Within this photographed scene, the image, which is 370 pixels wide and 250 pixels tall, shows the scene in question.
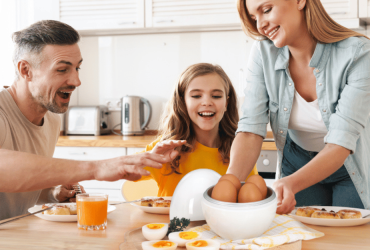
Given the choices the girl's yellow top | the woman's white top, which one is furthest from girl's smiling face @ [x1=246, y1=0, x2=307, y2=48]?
the girl's yellow top

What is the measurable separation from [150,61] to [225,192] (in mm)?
2597

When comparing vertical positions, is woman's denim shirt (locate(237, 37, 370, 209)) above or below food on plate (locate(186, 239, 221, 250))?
above

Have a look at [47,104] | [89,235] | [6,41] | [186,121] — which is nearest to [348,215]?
[89,235]

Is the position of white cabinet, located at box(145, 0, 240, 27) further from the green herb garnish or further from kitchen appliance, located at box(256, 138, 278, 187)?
the green herb garnish

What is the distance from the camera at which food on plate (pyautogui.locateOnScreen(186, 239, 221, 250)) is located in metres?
0.78

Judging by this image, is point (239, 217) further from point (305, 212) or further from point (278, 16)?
point (278, 16)

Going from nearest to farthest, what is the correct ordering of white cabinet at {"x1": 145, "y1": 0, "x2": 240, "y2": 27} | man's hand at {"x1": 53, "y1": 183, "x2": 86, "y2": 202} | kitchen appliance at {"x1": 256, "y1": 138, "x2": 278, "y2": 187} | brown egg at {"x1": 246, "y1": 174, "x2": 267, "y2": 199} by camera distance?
brown egg at {"x1": 246, "y1": 174, "x2": 267, "y2": 199} → man's hand at {"x1": 53, "y1": 183, "x2": 86, "y2": 202} → kitchen appliance at {"x1": 256, "y1": 138, "x2": 278, "y2": 187} → white cabinet at {"x1": 145, "y1": 0, "x2": 240, "y2": 27}

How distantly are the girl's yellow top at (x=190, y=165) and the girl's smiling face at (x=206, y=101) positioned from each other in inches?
4.5

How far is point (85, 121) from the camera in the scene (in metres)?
3.15

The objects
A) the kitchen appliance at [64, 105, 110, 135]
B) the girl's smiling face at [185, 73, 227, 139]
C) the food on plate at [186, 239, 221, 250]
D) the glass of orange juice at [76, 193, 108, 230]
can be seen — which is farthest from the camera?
the kitchen appliance at [64, 105, 110, 135]

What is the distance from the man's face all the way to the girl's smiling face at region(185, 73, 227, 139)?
542 millimetres

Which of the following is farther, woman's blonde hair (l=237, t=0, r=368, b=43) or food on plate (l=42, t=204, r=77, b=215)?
woman's blonde hair (l=237, t=0, r=368, b=43)

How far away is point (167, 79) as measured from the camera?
10.8 ft

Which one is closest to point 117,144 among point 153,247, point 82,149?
point 82,149
